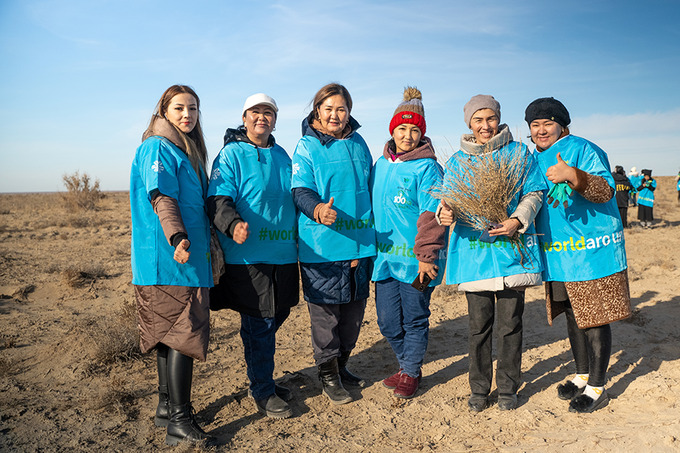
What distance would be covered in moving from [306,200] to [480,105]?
1.35 m

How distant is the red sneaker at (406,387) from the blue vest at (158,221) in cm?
167

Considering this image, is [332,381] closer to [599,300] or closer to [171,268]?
[171,268]

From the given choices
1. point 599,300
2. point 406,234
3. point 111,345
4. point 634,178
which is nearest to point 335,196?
point 406,234

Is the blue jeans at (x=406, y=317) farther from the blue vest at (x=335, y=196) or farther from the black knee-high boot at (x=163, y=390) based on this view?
the black knee-high boot at (x=163, y=390)

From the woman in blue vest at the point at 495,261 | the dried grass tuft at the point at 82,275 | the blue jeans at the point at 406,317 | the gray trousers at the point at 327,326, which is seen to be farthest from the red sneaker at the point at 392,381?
the dried grass tuft at the point at 82,275

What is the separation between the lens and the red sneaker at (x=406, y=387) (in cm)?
371

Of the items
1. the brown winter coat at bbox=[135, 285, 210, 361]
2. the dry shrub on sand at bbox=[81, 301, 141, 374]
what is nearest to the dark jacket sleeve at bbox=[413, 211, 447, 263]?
the brown winter coat at bbox=[135, 285, 210, 361]

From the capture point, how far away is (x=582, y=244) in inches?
130

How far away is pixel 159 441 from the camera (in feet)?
10.2

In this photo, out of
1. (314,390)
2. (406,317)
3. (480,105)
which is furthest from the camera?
(314,390)

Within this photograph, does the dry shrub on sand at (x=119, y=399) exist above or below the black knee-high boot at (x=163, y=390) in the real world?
below

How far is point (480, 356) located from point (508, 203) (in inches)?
43.8

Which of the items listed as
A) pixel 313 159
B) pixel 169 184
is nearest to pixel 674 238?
pixel 313 159

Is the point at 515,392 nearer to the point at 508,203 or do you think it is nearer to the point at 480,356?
the point at 480,356
